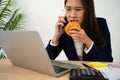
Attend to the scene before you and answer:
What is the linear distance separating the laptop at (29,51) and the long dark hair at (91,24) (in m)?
0.44

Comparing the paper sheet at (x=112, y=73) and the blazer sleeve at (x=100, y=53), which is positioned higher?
the paper sheet at (x=112, y=73)

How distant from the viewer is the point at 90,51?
1.15 m

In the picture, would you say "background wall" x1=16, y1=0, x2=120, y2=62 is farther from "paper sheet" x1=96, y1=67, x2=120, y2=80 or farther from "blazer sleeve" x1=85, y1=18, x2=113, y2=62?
"paper sheet" x1=96, y1=67, x2=120, y2=80

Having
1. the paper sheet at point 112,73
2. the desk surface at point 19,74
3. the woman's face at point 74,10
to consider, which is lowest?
the paper sheet at point 112,73

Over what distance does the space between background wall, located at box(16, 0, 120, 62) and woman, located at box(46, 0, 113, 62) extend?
93 centimetres

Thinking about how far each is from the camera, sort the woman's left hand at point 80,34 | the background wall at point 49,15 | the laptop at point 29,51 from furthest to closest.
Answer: the background wall at point 49,15 < the woman's left hand at point 80,34 < the laptop at point 29,51

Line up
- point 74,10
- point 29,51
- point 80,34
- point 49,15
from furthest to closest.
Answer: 1. point 49,15
2. point 74,10
3. point 80,34
4. point 29,51

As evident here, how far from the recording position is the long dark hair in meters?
1.30

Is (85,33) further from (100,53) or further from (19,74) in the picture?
(19,74)

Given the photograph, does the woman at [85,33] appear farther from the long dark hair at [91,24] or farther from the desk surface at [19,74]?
the desk surface at [19,74]

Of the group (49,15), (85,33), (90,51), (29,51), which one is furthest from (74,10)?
(49,15)

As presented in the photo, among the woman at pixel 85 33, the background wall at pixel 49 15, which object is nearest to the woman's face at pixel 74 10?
the woman at pixel 85 33

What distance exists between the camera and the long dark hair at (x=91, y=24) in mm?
1303

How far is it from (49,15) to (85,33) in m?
1.30
